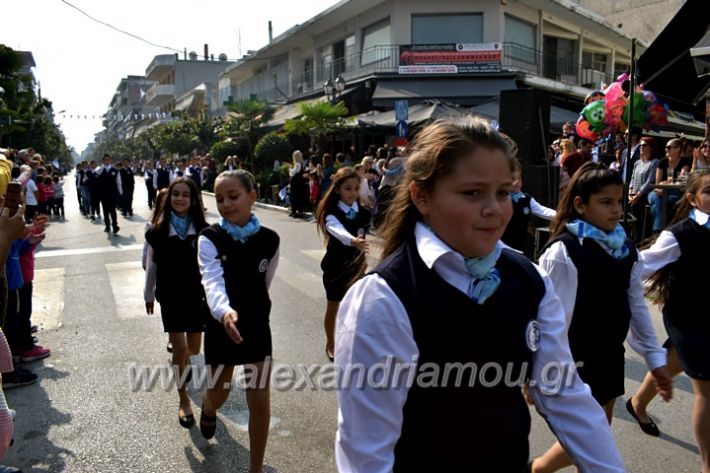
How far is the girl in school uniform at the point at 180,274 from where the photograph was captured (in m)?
4.20

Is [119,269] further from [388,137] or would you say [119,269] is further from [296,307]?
[388,137]

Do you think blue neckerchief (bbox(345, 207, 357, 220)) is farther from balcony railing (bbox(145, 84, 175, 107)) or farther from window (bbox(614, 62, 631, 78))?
balcony railing (bbox(145, 84, 175, 107))

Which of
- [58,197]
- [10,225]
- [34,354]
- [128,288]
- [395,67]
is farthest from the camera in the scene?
[395,67]

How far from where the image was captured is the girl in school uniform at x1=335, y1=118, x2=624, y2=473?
1.51 meters

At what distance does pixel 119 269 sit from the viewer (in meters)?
9.92

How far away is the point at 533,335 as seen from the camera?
1.68 meters

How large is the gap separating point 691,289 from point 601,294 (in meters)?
0.66

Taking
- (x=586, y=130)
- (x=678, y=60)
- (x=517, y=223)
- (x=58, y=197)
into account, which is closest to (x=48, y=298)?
(x=517, y=223)

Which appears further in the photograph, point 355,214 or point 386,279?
point 355,214

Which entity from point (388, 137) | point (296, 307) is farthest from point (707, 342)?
point (388, 137)

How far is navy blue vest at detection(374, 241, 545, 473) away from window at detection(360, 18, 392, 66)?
2529 cm

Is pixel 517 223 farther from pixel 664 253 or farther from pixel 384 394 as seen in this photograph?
pixel 384 394

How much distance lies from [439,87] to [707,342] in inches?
900

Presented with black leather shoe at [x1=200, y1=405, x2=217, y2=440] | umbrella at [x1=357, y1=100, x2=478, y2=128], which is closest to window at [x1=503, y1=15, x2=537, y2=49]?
umbrella at [x1=357, y1=100, x2=478, y2=128]
